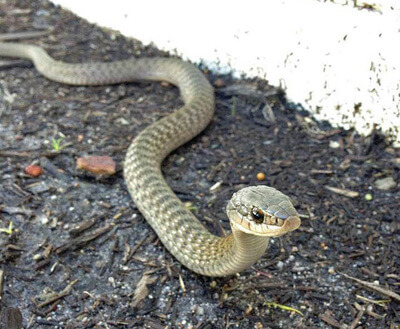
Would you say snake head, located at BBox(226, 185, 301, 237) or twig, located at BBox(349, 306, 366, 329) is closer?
snake head, located at BBox(226, 185, 301, 237)

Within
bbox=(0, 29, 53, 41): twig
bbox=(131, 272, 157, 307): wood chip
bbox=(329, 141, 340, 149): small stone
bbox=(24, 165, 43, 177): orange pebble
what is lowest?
bbox=(0, 29, 53, 41): twig

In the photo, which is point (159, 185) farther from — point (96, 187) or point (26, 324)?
point (26, 324)

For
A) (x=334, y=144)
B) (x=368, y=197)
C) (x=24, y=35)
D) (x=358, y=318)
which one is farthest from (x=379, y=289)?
(x=24, y=35)

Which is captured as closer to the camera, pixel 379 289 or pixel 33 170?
pixel 379 289

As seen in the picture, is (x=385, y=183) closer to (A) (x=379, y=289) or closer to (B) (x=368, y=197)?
(B) (x=368, y=197)

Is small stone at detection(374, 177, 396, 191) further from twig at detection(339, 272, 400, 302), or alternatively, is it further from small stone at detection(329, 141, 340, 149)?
twig at detection(339, 272, 400, 302)

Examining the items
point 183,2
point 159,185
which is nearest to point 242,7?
point 183,2

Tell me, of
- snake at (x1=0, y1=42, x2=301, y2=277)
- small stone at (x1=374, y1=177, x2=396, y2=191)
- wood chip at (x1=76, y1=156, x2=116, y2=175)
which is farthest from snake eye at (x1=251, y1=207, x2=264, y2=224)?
wood chip at (x1=76, y1=156, x2=116, y2=175)

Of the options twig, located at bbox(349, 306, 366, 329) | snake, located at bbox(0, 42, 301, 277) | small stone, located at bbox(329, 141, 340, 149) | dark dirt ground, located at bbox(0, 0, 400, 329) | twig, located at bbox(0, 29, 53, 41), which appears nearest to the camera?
snake, located at bbox(0, 42, 301, 277)
